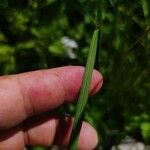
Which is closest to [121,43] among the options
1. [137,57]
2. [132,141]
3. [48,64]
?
[137,57]

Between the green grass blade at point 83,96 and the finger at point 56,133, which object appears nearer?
the green grass blade at point 83,96

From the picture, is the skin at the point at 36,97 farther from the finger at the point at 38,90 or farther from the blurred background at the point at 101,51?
the blurred background at the point at 101,51

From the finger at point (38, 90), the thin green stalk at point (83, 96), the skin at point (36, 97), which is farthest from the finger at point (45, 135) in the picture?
the thin green stalk at point (83, 96)

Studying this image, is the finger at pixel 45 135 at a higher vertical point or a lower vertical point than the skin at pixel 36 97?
lower

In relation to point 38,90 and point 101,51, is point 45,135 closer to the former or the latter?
point 38,90

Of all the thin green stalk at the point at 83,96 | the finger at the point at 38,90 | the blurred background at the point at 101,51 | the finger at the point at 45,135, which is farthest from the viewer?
the blurred background at the point at 101,51

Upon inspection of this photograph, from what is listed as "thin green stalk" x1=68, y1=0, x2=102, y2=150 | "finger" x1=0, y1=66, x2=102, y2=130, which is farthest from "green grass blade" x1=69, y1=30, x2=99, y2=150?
"finger" x1=0, y1=66, x2=102, y2=130

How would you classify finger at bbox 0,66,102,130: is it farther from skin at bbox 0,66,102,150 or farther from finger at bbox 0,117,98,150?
finger at bbox 0,117,98,150
